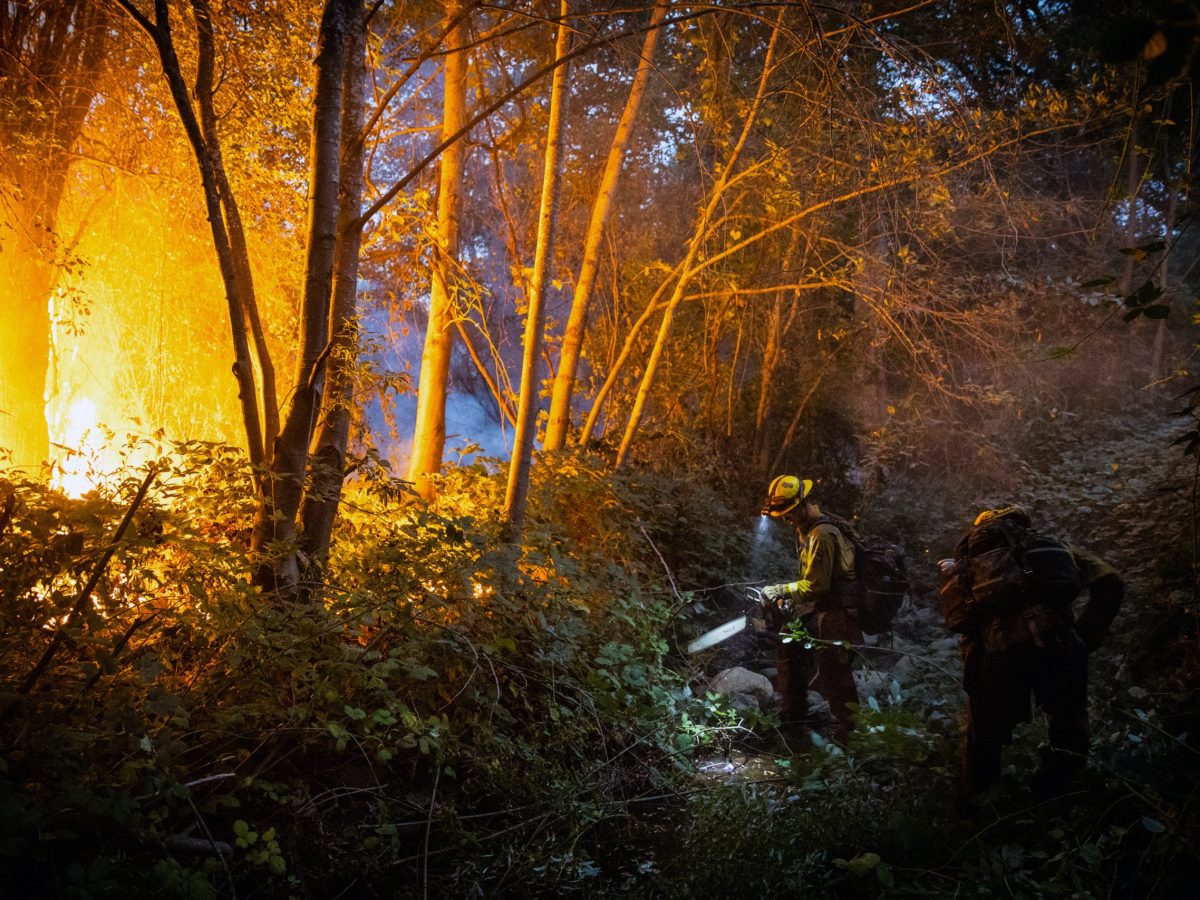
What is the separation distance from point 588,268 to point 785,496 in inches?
134

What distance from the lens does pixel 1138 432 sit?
11.0m

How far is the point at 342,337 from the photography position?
413cm

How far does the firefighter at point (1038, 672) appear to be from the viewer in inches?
152

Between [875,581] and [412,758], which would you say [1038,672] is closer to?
[875,581]

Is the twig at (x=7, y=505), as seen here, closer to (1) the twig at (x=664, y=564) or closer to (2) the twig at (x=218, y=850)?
(2) the twig at (x=218, y=850)

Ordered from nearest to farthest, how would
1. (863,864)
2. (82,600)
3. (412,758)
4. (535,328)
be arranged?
(82,600), (863,864), (412,758), (535,328)

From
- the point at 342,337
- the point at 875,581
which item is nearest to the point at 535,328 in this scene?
the point at 342,337

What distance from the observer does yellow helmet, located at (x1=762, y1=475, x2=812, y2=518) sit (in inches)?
231

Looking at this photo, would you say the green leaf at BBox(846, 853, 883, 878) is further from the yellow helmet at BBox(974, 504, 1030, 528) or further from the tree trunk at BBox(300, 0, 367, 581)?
the tree trunk at BBox(300, 0, 367, 581)

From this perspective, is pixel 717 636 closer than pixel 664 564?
No

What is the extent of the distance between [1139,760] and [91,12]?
32.4ft

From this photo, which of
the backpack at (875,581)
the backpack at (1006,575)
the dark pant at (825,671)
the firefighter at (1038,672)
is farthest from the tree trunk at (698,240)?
the firefighter at (1038,672)

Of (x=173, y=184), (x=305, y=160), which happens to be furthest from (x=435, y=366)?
(x=173, y=184)

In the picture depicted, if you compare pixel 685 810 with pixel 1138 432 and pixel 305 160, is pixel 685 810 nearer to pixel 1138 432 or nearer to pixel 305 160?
pixel 305 160
